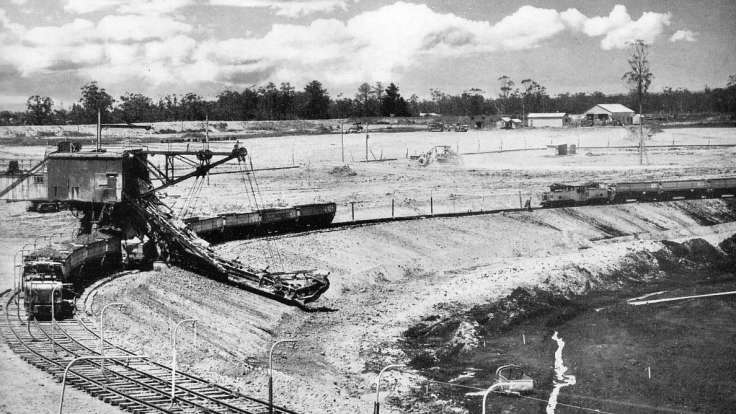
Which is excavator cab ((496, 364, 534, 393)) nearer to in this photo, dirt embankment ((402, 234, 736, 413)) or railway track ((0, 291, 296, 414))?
dirt embankment ((402, 234, 736, 413))

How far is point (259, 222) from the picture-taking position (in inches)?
2023

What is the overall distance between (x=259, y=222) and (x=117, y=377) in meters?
26.4

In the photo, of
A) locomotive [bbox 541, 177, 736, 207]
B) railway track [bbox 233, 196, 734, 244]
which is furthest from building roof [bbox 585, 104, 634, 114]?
railway track [bbox 233, 196, 734, 244]

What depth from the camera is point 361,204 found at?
2753 inches

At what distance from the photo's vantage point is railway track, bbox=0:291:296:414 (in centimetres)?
2358

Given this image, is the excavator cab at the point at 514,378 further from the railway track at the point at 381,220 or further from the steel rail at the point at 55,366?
the railway track at the point at 381,220

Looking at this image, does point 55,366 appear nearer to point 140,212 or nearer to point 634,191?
point 140,212

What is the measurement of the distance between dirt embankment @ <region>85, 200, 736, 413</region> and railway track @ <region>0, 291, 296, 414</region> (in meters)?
1.61

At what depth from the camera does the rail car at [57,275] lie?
30.7 metres

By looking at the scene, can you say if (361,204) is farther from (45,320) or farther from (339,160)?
(45,320)

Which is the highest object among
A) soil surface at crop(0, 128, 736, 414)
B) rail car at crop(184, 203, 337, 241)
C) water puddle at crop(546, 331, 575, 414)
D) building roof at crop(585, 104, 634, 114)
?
building roof at crop(585, 104, 634, 114)

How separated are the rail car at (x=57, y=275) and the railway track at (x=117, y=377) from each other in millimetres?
782

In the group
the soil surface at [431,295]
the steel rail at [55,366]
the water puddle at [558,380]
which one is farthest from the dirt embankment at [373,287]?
the steel rail at [55,366]

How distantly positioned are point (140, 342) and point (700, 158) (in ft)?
276
